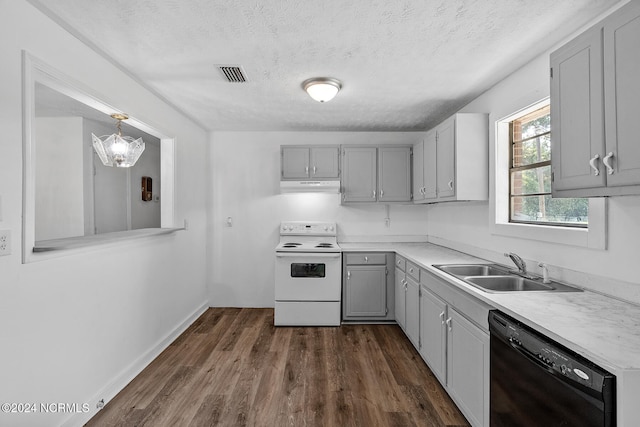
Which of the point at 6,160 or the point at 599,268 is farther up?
the point at 6,160

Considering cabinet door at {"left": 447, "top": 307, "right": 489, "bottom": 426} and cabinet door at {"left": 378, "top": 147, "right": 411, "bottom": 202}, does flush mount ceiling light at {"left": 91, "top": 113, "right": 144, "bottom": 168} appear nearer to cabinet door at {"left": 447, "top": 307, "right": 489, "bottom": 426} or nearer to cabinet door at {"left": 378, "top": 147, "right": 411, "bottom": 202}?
cabinet door at {"left": 378, "top": 147, "right": 411, "bottom": 202}

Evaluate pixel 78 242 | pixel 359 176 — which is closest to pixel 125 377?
pixel 78 242

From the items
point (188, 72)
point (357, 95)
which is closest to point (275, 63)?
point (188, 72)

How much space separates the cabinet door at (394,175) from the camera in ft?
13.2

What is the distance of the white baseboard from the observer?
1.94m

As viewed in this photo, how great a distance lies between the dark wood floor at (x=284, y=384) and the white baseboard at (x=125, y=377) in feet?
0.16

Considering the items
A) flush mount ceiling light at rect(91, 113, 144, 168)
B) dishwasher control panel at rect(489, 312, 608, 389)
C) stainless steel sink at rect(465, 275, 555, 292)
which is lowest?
dishwasher control panel at rect(489, 312, 608, 389)

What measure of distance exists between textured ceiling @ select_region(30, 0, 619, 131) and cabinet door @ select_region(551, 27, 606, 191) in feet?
1.27

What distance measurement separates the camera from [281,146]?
4.04 meters

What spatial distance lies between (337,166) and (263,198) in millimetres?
1111

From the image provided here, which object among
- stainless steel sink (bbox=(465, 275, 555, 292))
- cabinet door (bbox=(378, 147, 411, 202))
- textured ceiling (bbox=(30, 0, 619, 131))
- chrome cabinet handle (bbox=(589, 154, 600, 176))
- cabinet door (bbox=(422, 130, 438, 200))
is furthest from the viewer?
cabinet door (bbox=(378, 147, 411, 202))

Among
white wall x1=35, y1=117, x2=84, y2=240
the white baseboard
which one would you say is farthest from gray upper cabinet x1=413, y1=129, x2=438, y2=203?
white wall x1=35, y1=117, x2=84, y2=240

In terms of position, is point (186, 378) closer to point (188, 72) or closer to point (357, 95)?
point (188, 72)

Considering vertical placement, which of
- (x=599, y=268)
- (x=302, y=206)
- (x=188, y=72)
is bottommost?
(x=599, y=268)
